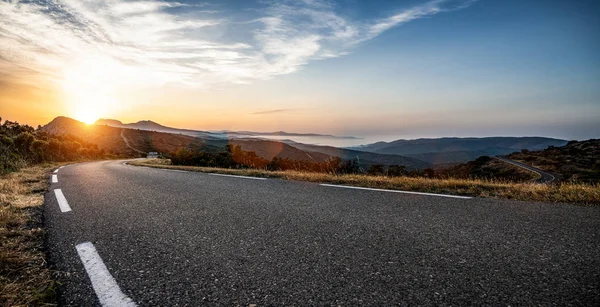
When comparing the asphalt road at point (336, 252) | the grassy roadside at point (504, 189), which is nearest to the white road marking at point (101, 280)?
the asphalt road at point (336, 252)

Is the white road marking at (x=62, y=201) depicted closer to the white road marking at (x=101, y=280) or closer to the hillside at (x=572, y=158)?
the white road marking at (x=101, y=280)

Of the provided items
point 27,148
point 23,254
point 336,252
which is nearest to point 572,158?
point 336,252

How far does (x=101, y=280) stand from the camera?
234 cm

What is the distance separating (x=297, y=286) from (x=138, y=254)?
1.73 m

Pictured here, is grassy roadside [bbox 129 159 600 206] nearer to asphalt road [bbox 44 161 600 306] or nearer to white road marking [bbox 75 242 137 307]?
asphalt road [bbox 44 161 600 306]

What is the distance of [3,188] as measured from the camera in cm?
668

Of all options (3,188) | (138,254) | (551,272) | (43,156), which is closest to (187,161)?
(43,156)

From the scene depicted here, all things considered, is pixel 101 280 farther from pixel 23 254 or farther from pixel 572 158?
pixel 572 158

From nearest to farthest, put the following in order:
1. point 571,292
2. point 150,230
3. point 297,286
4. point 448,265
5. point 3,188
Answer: point 571,292 → point 297,286 → point 448,265 → point 150,230 → point 3,188

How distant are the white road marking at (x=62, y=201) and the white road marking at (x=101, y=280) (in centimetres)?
247

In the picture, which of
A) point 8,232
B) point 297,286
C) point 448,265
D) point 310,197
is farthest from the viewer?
point 310,197

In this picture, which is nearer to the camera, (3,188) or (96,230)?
(96,230)

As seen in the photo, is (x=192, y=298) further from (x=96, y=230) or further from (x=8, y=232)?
(x=8, y=232)

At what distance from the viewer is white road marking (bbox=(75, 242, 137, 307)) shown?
2037mm
